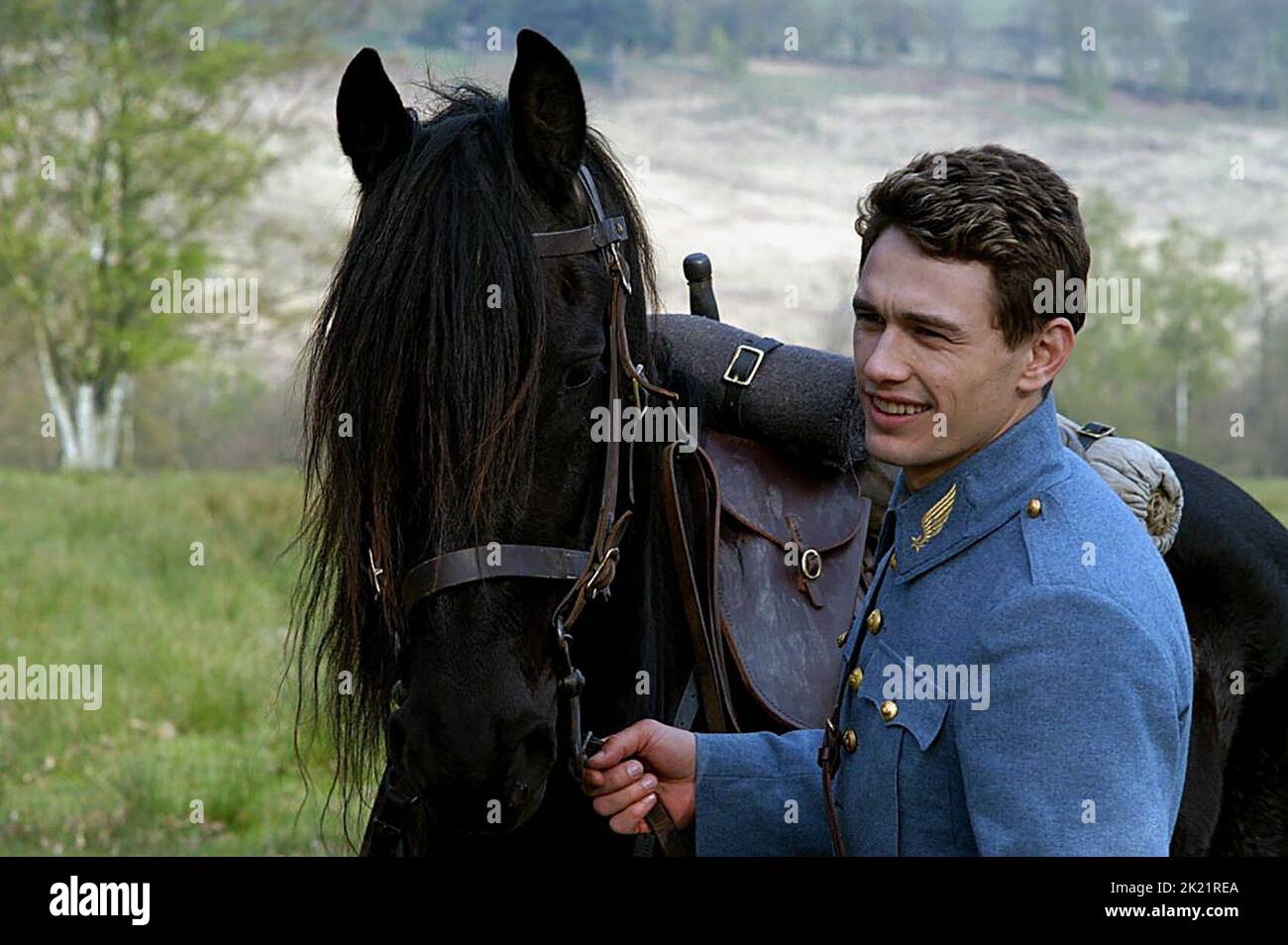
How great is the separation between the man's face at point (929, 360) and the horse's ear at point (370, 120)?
1.00 m

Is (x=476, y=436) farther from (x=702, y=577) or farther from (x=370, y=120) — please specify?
(x=702, y=577)

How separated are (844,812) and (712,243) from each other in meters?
28.9

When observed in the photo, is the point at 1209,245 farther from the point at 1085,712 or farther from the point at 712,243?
the point at 1085,712

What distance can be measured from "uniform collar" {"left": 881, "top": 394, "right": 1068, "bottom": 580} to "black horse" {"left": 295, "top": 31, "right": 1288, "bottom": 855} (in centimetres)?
66

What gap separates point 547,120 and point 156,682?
6.32 meters

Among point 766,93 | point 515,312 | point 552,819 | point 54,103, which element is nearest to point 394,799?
point 552,819

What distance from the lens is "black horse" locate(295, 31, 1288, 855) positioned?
2.22m

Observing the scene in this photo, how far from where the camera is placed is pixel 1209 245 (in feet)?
104

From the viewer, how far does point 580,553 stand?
2389 millimetres

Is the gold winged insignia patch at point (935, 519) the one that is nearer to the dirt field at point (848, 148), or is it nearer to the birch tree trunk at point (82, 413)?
the birch tree trunk at point (82, 413)

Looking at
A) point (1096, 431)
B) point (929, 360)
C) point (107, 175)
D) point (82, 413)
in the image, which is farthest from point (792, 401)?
point (107, 175)

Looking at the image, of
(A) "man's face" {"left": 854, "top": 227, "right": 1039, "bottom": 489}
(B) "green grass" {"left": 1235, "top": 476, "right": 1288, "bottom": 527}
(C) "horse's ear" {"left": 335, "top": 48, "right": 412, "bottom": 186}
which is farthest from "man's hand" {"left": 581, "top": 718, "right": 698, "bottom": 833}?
(B) "green grass" {"left": 1235, "top": 476, "right": 1288, "bottom": 527}

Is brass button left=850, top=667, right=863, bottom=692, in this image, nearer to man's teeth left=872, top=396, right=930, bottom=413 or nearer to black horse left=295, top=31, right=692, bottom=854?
man's teeth left=872, top=396, right=930, bottom=413
